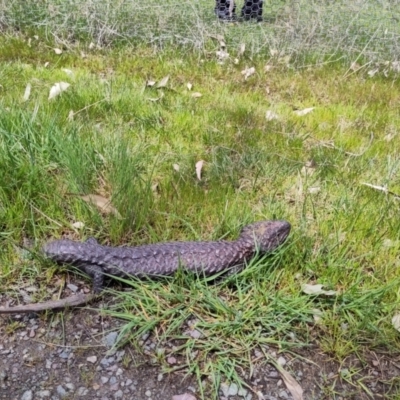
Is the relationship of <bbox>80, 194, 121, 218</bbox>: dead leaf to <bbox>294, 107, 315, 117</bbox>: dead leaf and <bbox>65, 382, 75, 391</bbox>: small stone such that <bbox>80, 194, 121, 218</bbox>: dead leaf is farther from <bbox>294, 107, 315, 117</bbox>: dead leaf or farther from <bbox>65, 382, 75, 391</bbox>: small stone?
<bbox>294, 107, 315, 117</bbox>: dead leaf

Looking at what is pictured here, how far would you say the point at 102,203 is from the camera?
8.07ft

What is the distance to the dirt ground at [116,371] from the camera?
1720 mm

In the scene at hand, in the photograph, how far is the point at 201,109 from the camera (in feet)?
12.4

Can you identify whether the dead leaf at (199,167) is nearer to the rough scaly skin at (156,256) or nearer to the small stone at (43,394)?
the rough scaly skin at (156,256)

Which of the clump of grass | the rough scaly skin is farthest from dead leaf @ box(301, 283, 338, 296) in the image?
the clump of grass

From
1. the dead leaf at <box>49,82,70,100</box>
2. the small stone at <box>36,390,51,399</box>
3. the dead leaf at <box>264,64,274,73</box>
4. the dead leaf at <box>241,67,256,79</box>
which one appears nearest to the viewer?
the small stone at <box>36,390,51,399</box>

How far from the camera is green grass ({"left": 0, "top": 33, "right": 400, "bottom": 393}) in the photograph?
78.2 inches

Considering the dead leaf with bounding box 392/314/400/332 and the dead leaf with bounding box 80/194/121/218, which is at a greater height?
the dead leaf with bounding box 80/194/121/218

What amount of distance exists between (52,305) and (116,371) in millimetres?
395

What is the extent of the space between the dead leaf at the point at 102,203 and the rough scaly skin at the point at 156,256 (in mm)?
217

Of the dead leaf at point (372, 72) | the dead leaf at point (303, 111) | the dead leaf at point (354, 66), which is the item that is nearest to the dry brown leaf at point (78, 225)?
the dead leaf at point (303, 111)

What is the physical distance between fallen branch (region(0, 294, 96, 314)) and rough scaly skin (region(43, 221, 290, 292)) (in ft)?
0.23

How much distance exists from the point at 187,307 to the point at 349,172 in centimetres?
155

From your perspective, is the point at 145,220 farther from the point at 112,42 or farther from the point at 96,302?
the point at 112,42
